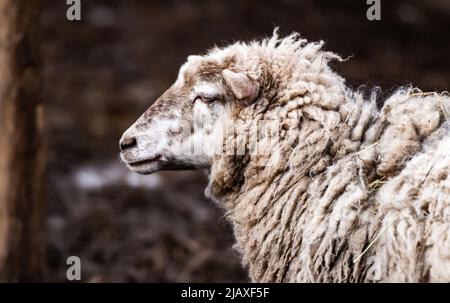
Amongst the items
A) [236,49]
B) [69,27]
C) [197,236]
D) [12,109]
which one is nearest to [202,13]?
[69,27]

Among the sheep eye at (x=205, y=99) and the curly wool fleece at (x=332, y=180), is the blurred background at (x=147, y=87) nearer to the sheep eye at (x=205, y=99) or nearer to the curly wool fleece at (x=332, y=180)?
the curly wool fleece at (x=332, y=180)

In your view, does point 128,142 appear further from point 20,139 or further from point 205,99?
point 20,139

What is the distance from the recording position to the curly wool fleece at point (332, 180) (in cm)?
353

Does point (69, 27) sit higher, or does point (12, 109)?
point (69, 27)

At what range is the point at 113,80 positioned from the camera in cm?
1269

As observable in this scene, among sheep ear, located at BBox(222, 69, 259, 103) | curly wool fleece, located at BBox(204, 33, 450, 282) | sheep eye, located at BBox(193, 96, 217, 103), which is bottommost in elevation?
curly wool fleece, located at BBox(204, 33, 450, 282)

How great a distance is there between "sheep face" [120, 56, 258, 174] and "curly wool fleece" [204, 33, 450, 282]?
10 centimetres

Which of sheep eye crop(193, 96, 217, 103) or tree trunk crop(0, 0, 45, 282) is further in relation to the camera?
tree trunk crop(0, 0, 45, 282)

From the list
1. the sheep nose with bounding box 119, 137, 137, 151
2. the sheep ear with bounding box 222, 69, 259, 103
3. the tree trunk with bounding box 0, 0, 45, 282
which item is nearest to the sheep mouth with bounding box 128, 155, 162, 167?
the sheep nose with bounding box 119, 137, 137, 151

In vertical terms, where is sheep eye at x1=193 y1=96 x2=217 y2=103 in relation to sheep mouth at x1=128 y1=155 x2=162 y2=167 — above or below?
above

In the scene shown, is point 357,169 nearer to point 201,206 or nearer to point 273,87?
point 273,87

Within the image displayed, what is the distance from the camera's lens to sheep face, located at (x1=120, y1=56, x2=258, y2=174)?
4164mm

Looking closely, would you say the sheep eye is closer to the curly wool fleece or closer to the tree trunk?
the curly wool fleece
